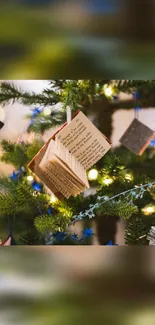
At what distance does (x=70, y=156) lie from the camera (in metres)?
0.88

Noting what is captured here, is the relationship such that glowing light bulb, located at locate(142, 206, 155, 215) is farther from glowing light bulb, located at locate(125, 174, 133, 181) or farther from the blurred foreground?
the blurred foreground

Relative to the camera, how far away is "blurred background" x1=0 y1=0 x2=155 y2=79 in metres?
0.44

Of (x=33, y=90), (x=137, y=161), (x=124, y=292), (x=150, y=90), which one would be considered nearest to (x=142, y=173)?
(x=137, y=161)

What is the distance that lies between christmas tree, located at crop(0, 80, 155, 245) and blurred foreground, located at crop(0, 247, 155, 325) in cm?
45

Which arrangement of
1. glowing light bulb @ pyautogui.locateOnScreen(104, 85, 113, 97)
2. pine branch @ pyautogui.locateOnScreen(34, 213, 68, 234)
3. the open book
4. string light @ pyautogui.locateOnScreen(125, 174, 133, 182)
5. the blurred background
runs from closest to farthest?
the blurred background
the open book
pine branch @ pyautogui.locateOnScreen(34, 213, 68, 234)
string light @ pyautogui.locateOnScreen(125, 174, 133, 182)
glowing light bulb @ pyautogui.locateOnScreen(104, 85, 113, 97)

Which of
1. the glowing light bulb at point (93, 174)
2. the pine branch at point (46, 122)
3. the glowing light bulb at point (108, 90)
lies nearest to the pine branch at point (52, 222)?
the glowing light bulb at point (93, 174)

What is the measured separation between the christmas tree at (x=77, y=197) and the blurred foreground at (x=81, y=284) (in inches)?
17.6

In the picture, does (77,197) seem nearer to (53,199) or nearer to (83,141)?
(53,199)

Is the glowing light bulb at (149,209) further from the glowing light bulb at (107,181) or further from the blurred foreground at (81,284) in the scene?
the blurred foreground at (81,284)

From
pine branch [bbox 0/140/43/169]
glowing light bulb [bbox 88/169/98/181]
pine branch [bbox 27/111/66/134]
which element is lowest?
glowing light bulb [bbox 88/169/98/181]

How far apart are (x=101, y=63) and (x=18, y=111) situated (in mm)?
904

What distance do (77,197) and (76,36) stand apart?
2.01 ft

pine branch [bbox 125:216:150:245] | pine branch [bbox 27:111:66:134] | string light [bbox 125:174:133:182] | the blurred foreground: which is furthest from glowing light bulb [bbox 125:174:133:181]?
the blurred foreground

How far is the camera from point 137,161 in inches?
47.0
